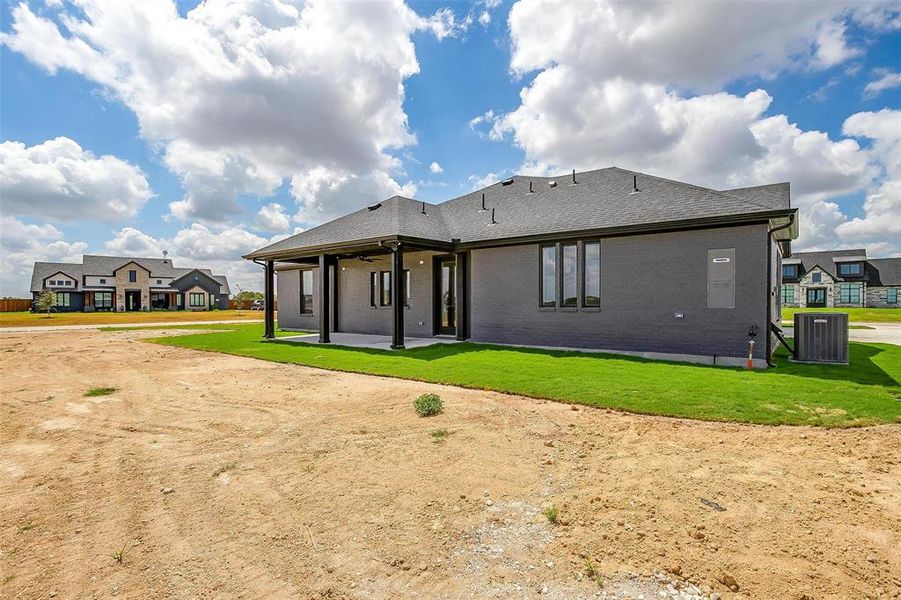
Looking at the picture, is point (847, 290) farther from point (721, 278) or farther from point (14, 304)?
point (14, 304)

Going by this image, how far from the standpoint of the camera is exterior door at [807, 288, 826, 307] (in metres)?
43.3

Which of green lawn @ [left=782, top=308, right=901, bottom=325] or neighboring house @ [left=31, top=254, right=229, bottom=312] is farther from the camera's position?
neighboring house @ [left=31, top=254, right=229, bottom=312]

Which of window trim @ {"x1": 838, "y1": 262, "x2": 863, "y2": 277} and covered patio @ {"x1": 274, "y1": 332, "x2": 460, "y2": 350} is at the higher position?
window trim @ {"x1": 838, "y1": 262, "x2": 863, "y2": 277}

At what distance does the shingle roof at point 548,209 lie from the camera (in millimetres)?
10336

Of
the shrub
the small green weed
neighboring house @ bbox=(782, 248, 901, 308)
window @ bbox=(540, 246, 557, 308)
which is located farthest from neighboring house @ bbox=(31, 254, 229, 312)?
neighboring house @ bbox=(782, 248, 901, 308)

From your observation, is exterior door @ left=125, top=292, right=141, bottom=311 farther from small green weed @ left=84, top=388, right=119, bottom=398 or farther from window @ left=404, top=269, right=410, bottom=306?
small green weed @ left=84, top=388, right=119, bottom=398

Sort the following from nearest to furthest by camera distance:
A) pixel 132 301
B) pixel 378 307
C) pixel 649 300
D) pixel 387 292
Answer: pixel 649 300, pixel 387 292, pixel 378 307, pixel 132 301

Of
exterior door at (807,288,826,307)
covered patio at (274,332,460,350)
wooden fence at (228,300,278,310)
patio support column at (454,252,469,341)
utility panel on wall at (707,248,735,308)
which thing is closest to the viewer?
utility panel on wall at (707,248,735,308)

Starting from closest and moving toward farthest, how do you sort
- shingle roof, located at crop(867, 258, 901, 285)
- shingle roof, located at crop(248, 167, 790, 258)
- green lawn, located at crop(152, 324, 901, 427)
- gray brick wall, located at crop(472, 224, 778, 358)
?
green lawn, located at crop(152, 324, 901, 427) < gray brick wall, located at crop(472, 224, 778, 358) < shingle roof, located at crop(248, 167, 790, 258) < shingle roof, located at crop(867, 258, 901, 285)

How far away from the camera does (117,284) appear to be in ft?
161

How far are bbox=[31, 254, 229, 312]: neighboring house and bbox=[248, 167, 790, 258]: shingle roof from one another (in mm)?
46099

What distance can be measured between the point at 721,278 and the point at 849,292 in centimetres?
4906

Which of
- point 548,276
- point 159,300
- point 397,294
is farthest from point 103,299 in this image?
point 548,276

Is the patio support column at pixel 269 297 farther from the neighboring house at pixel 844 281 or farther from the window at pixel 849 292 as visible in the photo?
the window at pixel 849 292
